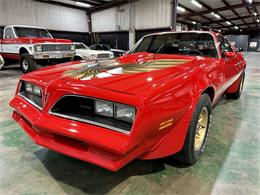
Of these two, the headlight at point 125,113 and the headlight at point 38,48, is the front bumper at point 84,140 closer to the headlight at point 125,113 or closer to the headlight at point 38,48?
the headlight at point 125,113

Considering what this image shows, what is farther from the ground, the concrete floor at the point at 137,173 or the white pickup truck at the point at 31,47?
the white pickup truck at the point at 31,47

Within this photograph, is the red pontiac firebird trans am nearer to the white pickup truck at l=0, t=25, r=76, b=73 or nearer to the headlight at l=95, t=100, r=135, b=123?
the headlight at l=95, t=100, r=135, b=123

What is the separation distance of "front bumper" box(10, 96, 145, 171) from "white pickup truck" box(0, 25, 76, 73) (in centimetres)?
608

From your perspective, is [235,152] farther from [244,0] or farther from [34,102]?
[244,0]

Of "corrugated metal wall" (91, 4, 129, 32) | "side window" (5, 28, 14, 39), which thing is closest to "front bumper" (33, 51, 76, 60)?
"side window" (5, 28, 14, 39)

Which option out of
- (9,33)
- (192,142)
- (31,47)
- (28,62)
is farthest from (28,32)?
(192,142)

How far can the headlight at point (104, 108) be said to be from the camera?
4.26 ft

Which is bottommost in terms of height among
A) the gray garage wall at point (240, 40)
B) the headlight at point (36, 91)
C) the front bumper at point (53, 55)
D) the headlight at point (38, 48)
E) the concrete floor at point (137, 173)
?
the concrete floor at point (137, 173)

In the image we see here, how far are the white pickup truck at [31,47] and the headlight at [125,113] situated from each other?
654 centimetres

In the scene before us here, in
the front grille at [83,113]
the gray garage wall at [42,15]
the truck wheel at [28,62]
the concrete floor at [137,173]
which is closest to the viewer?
the front grille at [83,113]

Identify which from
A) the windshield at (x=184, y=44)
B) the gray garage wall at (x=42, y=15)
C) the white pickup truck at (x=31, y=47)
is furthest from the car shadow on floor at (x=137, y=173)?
the gray garage wall at (x=42, y=15)

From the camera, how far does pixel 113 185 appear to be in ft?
5.02

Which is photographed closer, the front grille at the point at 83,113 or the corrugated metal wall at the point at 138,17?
the front grille at the point at 83,113

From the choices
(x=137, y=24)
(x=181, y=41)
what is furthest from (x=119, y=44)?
(x=181, y=41)
